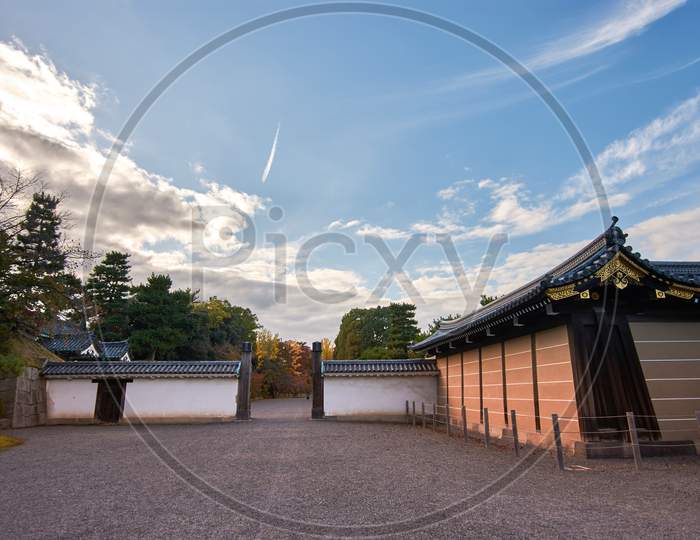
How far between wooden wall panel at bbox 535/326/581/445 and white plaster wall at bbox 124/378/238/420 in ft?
40.2

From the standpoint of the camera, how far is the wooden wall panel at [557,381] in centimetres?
792

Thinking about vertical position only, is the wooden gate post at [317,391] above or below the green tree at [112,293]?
below

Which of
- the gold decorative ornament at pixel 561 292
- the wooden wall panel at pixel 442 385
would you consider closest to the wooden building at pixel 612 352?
the gold decorative ornament at pixel 561 292

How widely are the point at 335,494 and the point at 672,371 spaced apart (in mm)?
7336

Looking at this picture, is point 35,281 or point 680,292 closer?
point 680,292

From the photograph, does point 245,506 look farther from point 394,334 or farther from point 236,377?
point 394,334

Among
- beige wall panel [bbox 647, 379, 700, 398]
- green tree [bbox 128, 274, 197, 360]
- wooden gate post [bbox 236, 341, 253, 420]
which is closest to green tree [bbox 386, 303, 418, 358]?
green tree [bbox 128, 274, 197, 360]

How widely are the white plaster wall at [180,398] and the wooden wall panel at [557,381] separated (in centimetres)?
1225

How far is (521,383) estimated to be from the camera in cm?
984

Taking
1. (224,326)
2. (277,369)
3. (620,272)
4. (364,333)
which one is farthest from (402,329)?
(620,272)

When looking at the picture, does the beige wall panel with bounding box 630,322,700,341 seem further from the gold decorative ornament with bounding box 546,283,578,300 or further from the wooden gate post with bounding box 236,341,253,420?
the wooden gate post with bounding box 236,341,253,420

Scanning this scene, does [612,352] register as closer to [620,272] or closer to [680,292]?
[620,272]

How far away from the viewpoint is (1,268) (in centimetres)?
1095

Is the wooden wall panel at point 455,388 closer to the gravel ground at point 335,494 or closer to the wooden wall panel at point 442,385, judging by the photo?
the wooden wall panel at point 442,385
